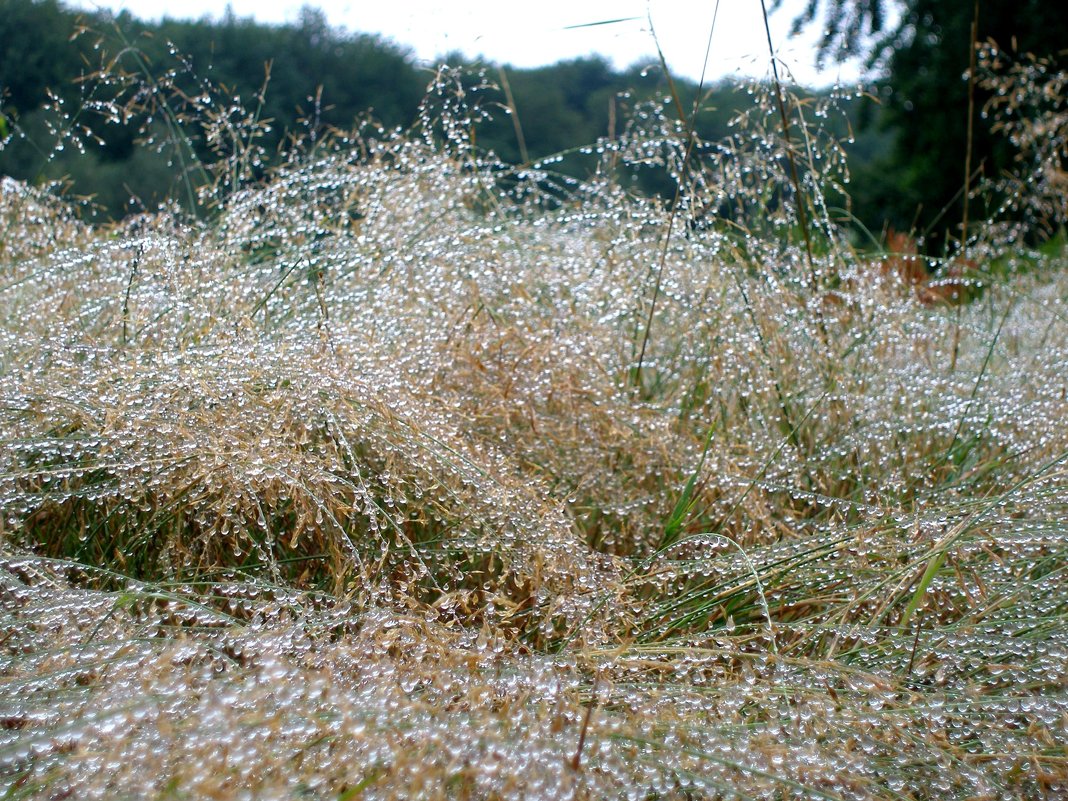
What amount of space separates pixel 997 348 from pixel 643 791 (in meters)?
1.66

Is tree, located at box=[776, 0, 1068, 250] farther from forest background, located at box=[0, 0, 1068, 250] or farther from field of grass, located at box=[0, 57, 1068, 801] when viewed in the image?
field of grass, located at box=[0, 57, 1068, 801]

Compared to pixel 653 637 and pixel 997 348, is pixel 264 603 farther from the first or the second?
pixel 997 348

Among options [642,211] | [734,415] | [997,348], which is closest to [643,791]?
[734,415]

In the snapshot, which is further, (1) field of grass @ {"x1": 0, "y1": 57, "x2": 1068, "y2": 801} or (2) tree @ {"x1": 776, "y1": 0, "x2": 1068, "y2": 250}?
(2) tree @ {"x1": 776, "y1": 0, "x2": 1068, "y2": 250}

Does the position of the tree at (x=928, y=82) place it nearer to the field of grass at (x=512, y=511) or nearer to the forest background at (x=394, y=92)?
the forest background at (x=394, y=92)

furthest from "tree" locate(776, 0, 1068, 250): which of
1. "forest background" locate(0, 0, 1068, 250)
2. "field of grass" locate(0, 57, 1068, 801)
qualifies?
"field of grass" locate(0, 57, 1068, 801)

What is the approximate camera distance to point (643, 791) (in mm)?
727

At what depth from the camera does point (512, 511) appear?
3.80 feet

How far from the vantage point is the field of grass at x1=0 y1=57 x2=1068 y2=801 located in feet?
2.47

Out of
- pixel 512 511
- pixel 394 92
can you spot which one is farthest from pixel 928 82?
pixel 512 511

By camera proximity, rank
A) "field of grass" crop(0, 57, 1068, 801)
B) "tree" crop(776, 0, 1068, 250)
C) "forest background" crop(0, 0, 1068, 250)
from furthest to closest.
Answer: "tree" crop(776, 0, 1068, 250)
"forest background" crop(0, 0, 1068, 250)
"field of grass" crop(0, 57, 1068, 801)

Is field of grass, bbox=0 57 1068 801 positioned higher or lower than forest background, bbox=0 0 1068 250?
lower

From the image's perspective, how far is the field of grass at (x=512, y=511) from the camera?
0.75 meters

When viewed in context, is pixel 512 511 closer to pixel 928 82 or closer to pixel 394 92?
pixel 394 92
